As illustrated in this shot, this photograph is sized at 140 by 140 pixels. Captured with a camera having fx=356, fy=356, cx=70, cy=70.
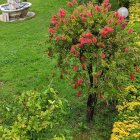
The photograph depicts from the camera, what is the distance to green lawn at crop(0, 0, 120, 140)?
28.8 feet

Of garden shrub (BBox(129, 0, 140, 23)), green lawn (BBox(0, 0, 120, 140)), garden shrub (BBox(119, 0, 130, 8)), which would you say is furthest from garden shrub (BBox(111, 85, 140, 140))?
garden shrub (BBox(119, 0, 130, 8))

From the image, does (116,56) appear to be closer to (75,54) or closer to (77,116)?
(75,54)

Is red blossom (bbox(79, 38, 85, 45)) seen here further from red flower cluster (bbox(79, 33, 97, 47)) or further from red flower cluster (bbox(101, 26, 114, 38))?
red flower cluster (bbox(101, 26, 114, 38))

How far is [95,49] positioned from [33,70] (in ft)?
14.3

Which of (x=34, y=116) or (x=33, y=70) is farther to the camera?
(x=33, y=70)

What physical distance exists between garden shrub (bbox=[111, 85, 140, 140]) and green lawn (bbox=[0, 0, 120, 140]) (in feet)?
1.52

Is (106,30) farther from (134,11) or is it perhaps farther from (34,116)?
(134,11)

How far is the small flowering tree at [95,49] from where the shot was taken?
771 centimetres

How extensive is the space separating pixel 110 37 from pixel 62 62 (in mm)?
1273

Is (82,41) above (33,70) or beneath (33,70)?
above

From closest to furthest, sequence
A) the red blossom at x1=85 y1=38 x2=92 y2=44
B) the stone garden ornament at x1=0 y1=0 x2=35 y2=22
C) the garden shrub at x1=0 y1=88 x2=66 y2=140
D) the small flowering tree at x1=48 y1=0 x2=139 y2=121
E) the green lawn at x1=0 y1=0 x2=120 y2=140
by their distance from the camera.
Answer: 1. the garden shrub at x1=0 y1=88 x2=66 y2=140
2. the red blossom at x1=85 y1=38 x2=92 y2=44
3. the small flowering tree at x1=48 y1=0 x2=139 y2=121
4. the green lawn at x1=0 y1=0 x2=120 y2=140
5. the stone garden ornament at x1=0 y1=0 x2=35 y2=22

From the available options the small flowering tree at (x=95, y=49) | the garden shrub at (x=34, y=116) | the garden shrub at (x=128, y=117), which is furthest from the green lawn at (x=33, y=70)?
the garden shrub at (x=34, y=116)

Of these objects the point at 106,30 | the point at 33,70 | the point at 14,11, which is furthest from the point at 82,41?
the point at 14,11

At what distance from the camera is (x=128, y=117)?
27.4 ft
